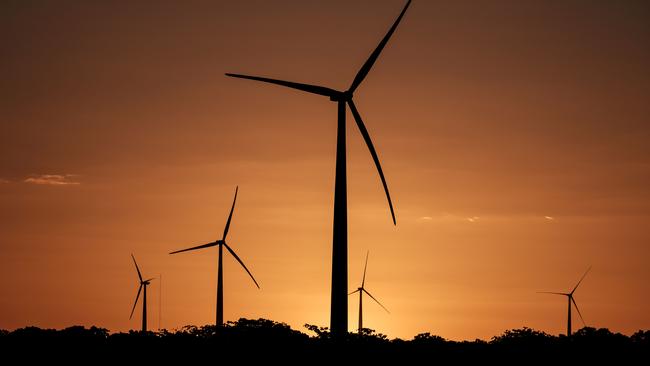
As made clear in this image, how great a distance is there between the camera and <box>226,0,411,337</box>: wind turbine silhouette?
3275 inches

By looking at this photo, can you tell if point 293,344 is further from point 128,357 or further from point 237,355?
point 128,357

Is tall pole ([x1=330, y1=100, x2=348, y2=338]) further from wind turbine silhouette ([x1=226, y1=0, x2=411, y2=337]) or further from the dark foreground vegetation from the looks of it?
the dark foreground vegetation

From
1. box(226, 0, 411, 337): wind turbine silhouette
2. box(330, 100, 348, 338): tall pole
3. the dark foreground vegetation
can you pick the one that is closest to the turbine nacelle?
box(226, 0, 411, 337): wind turbine silhouette

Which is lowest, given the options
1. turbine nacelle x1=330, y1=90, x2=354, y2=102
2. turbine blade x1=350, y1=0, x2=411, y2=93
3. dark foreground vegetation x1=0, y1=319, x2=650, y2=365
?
dark foreground vegetation x1=0, y1=319, x2=650, y2=365

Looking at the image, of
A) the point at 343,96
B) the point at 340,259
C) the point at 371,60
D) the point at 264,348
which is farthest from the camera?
the point at 264,348

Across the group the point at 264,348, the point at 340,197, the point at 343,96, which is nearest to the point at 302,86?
the point at 343,96

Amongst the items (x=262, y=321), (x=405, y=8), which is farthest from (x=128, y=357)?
(x=405, y=8)

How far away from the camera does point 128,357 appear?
13738 centimetres

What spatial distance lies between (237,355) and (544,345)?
48879 millimetres

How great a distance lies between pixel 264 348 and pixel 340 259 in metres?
57.2

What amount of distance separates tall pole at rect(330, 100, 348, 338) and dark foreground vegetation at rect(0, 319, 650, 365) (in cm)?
4037

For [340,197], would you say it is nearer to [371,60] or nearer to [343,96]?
[343,96]

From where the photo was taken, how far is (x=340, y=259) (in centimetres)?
8425

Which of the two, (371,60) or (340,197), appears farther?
(371,60)
